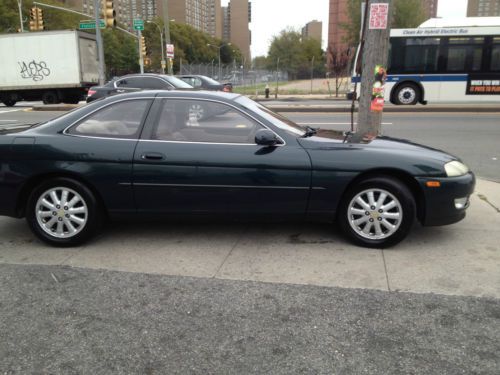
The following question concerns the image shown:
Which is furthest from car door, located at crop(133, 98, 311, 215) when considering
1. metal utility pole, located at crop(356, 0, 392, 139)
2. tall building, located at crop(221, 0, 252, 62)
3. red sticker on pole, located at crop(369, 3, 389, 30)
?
tall building, located at crop(221, 0, 252, 62)

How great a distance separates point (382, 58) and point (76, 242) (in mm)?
4583

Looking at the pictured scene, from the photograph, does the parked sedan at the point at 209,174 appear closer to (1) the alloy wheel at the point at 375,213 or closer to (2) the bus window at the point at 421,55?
(1) the alloy wheel at the point at 375,213

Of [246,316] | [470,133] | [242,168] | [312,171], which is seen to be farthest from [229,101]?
[470,133]

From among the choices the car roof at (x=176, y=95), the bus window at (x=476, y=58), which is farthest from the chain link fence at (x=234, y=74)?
the car roof at (x=176, y=95)

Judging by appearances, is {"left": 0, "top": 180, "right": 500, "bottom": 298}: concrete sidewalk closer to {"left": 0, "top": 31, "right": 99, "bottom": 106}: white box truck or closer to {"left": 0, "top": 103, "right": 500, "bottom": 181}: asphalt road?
{"left": 0, "top": 103, "right": 500, "bottom": 181}: asphalt road

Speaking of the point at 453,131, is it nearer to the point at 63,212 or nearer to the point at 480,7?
the point at 63,212

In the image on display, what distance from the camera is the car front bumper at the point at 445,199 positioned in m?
4.05

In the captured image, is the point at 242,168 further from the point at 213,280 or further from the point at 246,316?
the point at 246,316

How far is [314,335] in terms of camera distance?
9.39 feet

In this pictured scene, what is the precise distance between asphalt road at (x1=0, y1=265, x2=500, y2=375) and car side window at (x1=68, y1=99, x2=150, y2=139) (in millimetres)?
1360

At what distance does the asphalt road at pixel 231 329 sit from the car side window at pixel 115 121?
136 cm

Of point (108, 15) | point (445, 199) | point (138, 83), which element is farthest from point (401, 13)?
point (445, 199)

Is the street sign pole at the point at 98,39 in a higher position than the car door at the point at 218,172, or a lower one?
higher

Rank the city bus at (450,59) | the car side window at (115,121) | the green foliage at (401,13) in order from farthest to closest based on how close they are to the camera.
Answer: the green foliage at (401,13)
the city bus at (450,59)
the car side window at (115,121)
